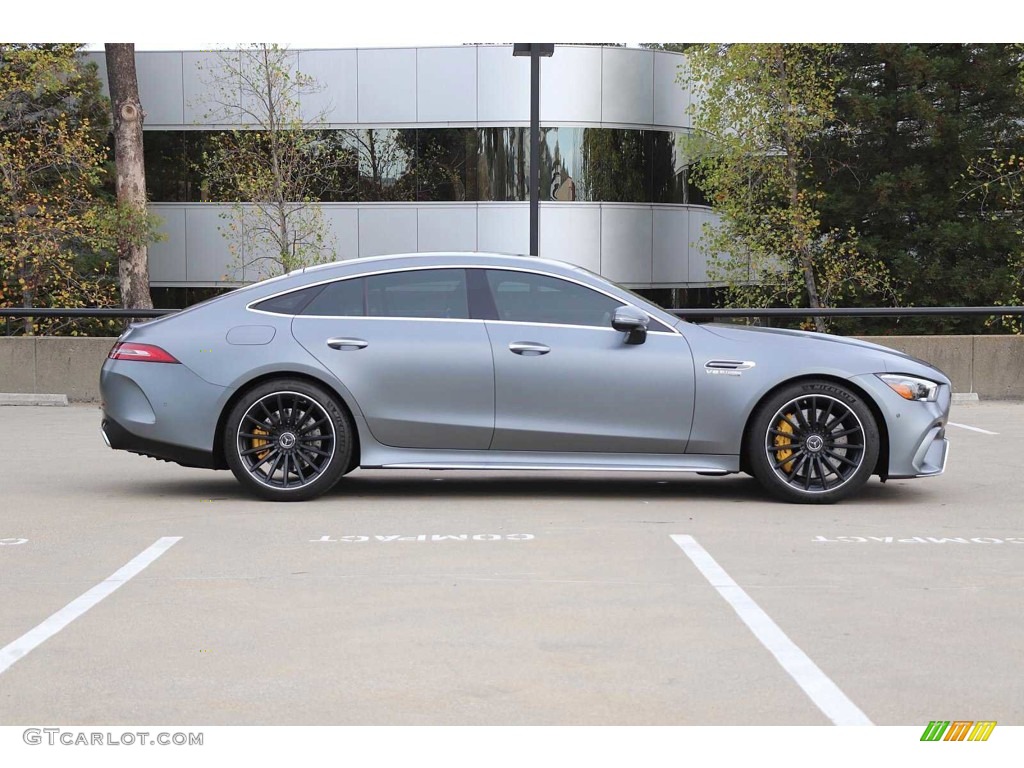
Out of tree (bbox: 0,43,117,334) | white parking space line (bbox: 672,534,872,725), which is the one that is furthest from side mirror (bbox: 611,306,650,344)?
tree (bbox: 0,43,117,334)

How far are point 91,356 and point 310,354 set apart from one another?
8.54 metres

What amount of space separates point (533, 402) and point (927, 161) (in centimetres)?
2874

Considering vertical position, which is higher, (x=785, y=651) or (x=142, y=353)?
(x=142, y=353)

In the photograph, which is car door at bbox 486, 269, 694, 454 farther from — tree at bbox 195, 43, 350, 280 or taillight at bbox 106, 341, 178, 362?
tree at bbox 195, 43, 350, 280

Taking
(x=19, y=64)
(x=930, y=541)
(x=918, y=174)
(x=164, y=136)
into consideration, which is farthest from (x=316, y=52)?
(x=930, y=541)

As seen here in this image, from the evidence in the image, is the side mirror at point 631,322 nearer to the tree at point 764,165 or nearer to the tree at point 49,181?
the tree at point 49,181

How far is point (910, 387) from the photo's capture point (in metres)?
8.84

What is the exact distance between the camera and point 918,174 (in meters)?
33.8

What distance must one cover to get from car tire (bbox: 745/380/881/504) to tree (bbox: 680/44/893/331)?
21.9 m

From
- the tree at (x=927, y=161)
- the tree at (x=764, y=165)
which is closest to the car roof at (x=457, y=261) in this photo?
the tree at (x=764, y=165)

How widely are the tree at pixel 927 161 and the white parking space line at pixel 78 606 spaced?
28555mm

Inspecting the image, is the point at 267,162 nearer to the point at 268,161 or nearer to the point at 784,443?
the point at 268,161

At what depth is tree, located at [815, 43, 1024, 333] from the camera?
3384 centimetres
